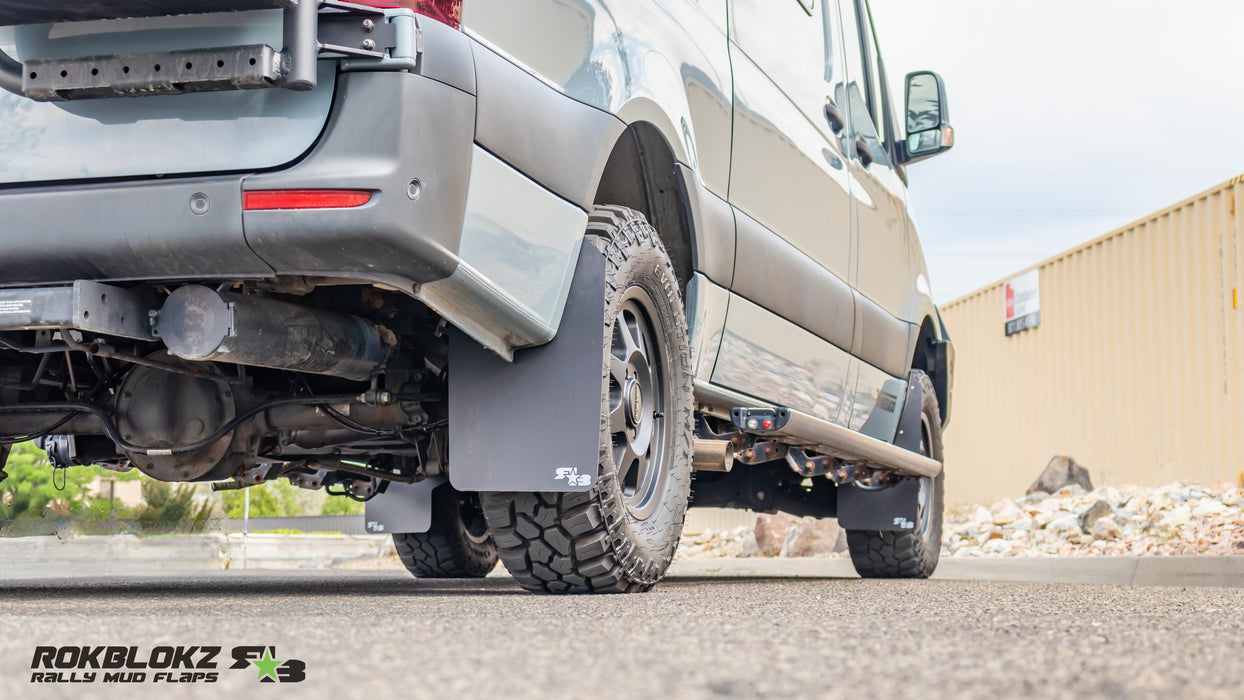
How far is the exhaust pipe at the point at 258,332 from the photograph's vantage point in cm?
271

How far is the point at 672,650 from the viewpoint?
1.83m

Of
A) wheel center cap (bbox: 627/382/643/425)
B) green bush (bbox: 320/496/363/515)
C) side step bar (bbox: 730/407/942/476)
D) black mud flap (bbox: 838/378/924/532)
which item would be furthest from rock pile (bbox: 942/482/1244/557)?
green bush (bbox: 320/496/363/515)

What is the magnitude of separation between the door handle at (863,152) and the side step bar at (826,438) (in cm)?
128

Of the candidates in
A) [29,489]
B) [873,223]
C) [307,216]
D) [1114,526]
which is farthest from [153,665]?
[1114,526]

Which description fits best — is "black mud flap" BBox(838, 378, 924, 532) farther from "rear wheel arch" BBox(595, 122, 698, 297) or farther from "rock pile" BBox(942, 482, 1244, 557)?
"rear wheel arch" BBox(595, 122, 698, 297)

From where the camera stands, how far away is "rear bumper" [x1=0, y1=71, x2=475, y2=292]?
253cm

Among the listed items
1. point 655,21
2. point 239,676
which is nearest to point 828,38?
point 655,21

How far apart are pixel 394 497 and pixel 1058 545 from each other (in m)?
5.60

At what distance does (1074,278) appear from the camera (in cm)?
1486

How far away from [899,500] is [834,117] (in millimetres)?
2000

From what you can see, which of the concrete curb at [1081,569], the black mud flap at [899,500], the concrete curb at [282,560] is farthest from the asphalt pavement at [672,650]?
the concrete curb at [282,560]

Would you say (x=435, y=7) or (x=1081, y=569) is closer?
(x=435, y=7)

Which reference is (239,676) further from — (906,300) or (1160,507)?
(1160,507)

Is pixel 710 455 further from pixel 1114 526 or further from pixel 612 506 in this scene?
pixel 1114 526
